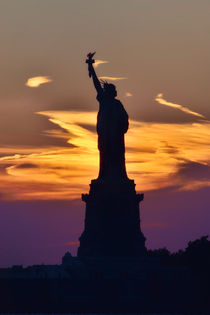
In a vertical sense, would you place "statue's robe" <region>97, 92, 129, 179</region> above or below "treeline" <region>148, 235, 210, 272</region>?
above

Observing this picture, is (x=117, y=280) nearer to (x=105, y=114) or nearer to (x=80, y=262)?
(x=80, y=262)

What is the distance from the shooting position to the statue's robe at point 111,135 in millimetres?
110812

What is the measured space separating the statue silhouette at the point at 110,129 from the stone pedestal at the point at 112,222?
1.10 metres

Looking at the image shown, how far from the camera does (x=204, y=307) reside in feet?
364

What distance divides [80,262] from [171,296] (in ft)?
21.6

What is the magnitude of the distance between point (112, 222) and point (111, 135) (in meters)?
6.06

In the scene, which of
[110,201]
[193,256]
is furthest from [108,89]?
[193,256]

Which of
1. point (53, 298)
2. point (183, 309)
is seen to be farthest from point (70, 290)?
point (183, 309)

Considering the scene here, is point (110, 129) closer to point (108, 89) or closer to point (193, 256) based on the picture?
point (108, 89)

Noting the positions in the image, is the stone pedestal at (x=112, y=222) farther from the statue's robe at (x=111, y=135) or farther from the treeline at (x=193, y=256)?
the treeline at (x=193, y=256)

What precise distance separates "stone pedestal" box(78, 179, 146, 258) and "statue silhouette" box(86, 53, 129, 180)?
1098 millimetres

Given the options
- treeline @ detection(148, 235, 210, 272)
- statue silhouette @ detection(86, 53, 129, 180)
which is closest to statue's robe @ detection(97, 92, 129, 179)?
statue silhouette @ detection(86, 53, 129, 180)

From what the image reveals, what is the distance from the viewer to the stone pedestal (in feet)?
360

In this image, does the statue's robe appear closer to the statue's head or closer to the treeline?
the statue's head
